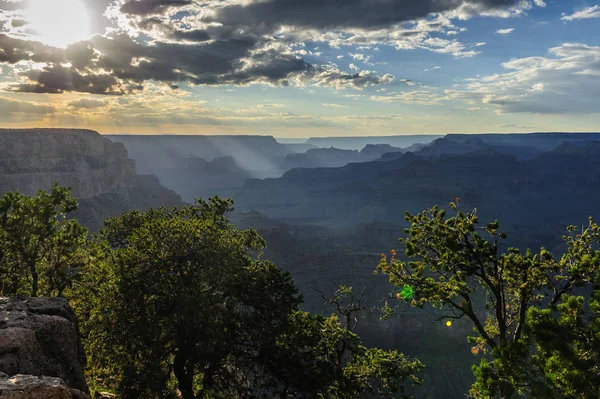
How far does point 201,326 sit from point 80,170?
14623 cm

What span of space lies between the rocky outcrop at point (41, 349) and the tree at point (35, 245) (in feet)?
Answer: 30.5

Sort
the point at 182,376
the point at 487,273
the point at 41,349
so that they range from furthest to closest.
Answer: the point at 182,376 → the point at 487,273 → the point at 41,349

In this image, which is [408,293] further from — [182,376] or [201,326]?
[182,376]

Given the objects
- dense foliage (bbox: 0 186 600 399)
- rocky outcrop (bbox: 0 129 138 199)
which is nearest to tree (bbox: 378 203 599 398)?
dense foliage (bbox: 0 186 600 399)

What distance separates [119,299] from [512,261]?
16.4 meters

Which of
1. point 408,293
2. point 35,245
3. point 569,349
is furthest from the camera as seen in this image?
point 35,245

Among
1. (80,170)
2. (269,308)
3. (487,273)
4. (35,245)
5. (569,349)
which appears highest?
(487,273)

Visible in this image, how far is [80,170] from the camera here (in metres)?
140

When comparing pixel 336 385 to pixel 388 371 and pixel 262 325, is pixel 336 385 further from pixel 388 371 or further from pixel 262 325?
pixel 262 325

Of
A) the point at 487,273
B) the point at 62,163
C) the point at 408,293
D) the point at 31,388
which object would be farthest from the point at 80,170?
the point at 31,388

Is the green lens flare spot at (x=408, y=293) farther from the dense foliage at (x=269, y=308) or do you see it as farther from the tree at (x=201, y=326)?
the tree at (x=201, y=326)

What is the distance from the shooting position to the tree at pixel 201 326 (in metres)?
15.8

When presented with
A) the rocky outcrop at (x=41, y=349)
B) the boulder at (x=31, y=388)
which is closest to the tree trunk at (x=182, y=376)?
the rocky outcrop at (x=41, y=349)

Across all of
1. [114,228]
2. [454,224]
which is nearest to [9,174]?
[114,228]
